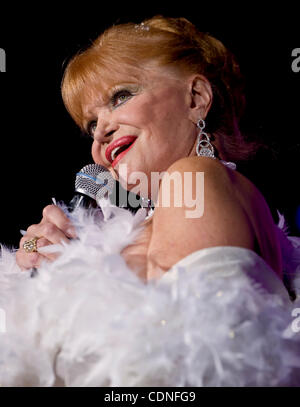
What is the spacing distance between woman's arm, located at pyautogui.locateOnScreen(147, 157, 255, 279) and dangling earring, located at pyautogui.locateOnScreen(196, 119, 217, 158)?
0.45 metres

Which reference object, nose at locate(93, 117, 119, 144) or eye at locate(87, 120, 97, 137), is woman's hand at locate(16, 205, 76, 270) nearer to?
nose at locate(93, 117, 119, 144)

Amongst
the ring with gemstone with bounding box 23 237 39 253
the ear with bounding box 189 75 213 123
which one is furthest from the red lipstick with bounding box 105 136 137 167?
the ring with gemstone with bounding box 23 237 39 253

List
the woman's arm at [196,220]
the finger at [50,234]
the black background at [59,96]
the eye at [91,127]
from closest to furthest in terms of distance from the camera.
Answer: the woman's arm at [196,220] < the finger at [50,234] < the eye at [91,127] < the black background at [59,96]

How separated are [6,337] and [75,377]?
191 millimetres

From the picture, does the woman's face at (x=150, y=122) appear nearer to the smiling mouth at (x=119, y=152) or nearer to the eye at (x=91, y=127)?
the smiling mouth at (x=119, y=152)

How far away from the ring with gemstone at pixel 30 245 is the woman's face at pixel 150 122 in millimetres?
372

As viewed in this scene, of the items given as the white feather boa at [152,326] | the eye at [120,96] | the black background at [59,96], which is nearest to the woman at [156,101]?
the eye at [120,96]

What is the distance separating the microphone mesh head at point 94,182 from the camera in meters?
1.55

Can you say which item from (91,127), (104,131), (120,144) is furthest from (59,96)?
(120,144)

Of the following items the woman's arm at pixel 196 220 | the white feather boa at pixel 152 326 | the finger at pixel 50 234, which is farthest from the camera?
the finger at pixel 50 234

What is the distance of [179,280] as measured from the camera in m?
0.86

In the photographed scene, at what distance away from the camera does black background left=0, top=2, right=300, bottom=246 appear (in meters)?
2.18

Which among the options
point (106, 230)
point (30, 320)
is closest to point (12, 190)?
point (106, 230)

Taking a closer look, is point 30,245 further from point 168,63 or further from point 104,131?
point 168,63
